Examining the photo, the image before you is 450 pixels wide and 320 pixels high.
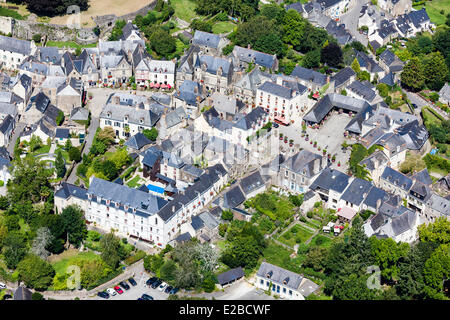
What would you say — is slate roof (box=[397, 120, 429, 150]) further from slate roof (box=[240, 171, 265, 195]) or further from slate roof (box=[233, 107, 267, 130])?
slate roof (box=[240, 171, 265, 195])

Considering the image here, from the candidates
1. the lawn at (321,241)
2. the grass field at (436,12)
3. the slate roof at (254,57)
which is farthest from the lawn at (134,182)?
Result: the grass field at (436,12)

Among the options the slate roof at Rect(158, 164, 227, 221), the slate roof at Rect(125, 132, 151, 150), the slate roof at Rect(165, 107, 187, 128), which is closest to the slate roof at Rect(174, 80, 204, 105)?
the slate roof at Rect(165, 107, 187, 128)

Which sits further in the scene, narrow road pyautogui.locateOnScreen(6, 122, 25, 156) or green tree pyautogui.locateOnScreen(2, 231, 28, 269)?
narrow road pyautogui.locateOnScreen(6, 122, 25, 156)

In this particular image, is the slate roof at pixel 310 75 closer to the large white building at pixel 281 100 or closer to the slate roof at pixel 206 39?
the large white building at pixel 281 100

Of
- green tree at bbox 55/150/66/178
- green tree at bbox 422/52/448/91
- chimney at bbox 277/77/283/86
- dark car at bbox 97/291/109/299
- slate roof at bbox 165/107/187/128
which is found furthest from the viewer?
green tree at bbox 422/52/448/91

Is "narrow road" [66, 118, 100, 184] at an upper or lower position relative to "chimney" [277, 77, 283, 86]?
lower

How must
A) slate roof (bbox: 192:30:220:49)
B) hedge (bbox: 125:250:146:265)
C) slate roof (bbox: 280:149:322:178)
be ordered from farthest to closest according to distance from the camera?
slate roof (bbox: 192:30:220:49) < slate roof (bbox: 280:149:322:178) < hedge (bbox: 125:250:146:265)

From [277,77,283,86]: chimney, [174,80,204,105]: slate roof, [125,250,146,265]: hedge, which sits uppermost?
[277,77,283,86]: chimney

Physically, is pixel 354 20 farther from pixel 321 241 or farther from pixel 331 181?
pixel 321 241
